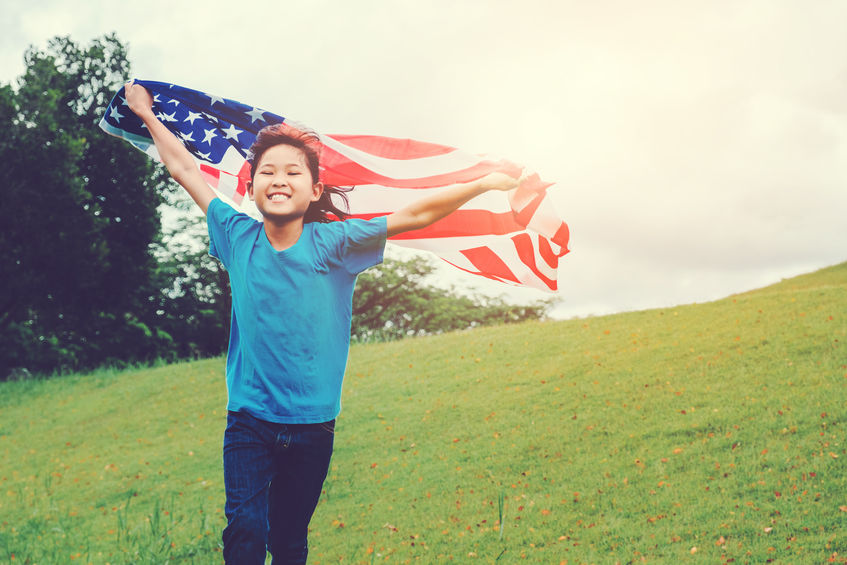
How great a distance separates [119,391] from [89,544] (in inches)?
425

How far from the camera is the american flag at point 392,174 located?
4332 mm

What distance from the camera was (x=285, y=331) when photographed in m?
2.87

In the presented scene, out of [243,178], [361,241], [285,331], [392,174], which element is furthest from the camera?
[243,178]

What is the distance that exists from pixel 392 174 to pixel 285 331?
1899 mm

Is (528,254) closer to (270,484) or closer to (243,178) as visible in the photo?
(243,178)

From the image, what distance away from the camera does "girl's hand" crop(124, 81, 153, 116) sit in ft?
12.6

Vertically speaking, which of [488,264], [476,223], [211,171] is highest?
[211,171]

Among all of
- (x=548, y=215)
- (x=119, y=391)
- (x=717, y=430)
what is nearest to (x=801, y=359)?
(x=717, y=430)

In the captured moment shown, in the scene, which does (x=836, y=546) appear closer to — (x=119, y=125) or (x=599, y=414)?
(x=599, y=414)

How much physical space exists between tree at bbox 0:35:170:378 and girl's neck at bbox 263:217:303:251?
2150cm

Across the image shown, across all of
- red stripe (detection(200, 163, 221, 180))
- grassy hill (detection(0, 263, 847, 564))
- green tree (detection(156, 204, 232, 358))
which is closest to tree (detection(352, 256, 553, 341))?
green tree (detection(156, 204, 232, 358))

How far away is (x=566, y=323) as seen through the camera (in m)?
16.3

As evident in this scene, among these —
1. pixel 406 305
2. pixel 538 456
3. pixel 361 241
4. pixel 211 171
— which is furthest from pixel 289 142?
pixel 406 305

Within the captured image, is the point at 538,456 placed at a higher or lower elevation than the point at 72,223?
lower
